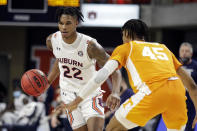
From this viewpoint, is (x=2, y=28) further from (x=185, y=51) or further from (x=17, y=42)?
(x=185, y=51)

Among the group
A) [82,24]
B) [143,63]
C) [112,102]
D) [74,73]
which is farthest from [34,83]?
[82,24]

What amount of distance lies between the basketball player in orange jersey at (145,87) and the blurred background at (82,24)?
21.9 ft

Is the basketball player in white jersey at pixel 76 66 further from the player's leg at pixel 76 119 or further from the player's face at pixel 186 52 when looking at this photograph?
the player's face at pixel 186 52

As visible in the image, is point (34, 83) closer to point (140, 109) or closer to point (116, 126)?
point (116, 126)

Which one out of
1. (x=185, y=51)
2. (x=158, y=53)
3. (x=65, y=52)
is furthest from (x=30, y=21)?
(x=158, y=53)

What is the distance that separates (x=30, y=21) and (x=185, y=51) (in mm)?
4834

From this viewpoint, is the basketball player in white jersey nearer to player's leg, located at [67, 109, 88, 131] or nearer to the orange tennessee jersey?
player's leg, located at [67, 109, 88, 131]

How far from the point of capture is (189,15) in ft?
39.7

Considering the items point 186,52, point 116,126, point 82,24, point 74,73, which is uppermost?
point 82,24

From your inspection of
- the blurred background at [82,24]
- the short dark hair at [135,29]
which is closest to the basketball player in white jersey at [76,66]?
the short dark hair at [135,29]

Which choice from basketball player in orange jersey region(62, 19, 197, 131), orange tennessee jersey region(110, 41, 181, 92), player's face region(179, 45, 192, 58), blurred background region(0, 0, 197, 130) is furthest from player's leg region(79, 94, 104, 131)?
blurred background region(0, 0, 197, 130)

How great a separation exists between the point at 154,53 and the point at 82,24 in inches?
278

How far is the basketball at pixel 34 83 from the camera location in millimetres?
5363

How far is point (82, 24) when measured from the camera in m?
11.2
